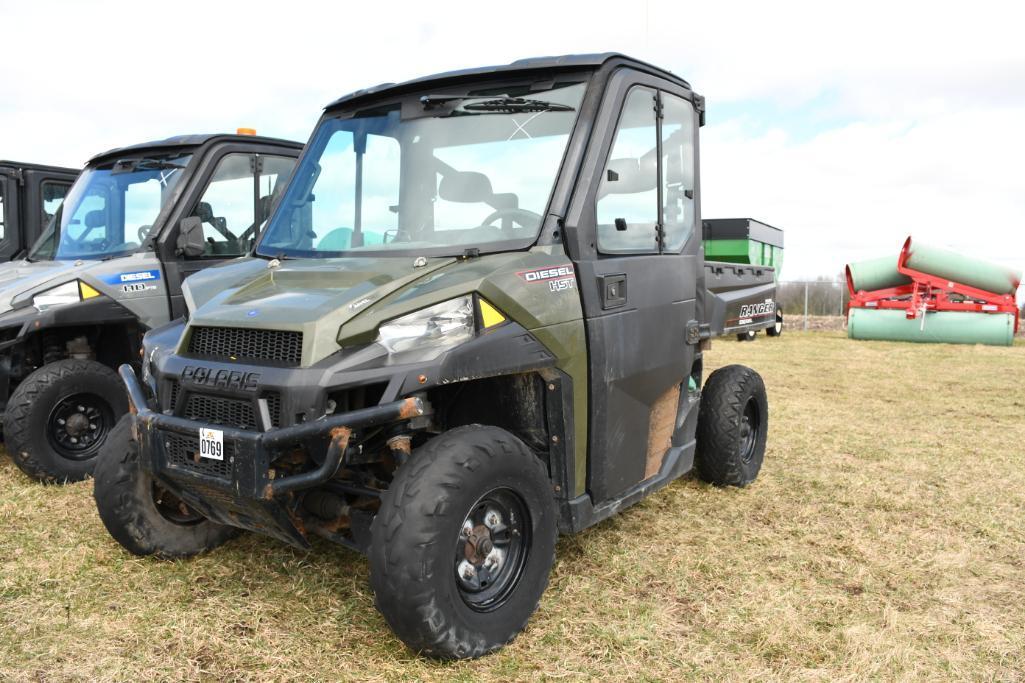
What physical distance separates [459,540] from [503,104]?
6.46ft

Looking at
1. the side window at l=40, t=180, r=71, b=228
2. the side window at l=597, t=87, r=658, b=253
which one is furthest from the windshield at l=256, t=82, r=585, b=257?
the side window at l=40, t=180, r=71, b=228

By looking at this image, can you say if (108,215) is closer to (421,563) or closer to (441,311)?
(441,311)

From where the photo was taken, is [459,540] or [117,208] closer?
[459,540]

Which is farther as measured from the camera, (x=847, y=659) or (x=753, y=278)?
(x=753, y=278)

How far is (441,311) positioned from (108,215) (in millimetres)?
4352

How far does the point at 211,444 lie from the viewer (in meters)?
3.12

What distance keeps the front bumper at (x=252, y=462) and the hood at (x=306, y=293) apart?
0.29 m

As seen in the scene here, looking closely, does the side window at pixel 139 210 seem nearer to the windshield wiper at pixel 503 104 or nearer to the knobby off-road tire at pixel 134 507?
the knobby off-road tire at pixel 134 507

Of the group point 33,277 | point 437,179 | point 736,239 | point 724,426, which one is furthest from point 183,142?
point 736,239

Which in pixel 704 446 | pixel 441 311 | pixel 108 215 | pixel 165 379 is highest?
pixel 108 215

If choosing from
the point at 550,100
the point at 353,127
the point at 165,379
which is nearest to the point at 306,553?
the point at 165,379

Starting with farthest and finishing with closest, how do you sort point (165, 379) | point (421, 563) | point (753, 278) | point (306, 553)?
point (753, 278)
point (306, 553)
point (165, 379)
point (421, 563)

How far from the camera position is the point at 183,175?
627 centimetres

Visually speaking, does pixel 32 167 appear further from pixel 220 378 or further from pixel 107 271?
pixel 220 378
